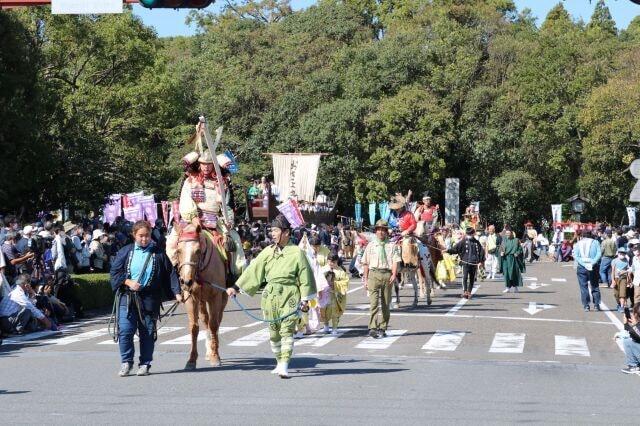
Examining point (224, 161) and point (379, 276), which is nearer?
point (224, 161)

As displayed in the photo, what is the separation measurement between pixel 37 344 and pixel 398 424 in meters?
10.0

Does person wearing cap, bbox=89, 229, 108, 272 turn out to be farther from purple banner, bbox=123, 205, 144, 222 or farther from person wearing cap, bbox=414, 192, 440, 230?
purple banner, bbox=123, 205, 144, 222

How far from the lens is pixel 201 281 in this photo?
14812 mm

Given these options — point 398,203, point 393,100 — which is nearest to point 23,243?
point 398,203

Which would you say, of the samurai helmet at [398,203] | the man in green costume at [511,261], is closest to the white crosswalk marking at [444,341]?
the samurai helmet at [398,203]

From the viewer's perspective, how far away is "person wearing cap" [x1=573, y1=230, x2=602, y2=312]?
25.7m

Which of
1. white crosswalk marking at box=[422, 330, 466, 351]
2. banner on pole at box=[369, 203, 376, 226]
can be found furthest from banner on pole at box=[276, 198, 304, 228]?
white crosswalk marking at box=[422, 330, 466, 351]

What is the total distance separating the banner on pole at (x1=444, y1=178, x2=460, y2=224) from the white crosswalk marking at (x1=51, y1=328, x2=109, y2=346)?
43.4 meters

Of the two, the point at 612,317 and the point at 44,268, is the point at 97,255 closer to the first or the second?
the point at 44,268

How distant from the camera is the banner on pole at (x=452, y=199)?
6322 centimetres

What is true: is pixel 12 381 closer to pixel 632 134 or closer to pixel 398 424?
pixel 398 424

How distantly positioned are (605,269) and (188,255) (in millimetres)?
25193

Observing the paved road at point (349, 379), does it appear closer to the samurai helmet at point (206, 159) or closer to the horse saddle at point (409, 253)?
the samurai helmet at point (206, 159)

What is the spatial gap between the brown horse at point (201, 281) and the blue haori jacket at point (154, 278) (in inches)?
9.7
